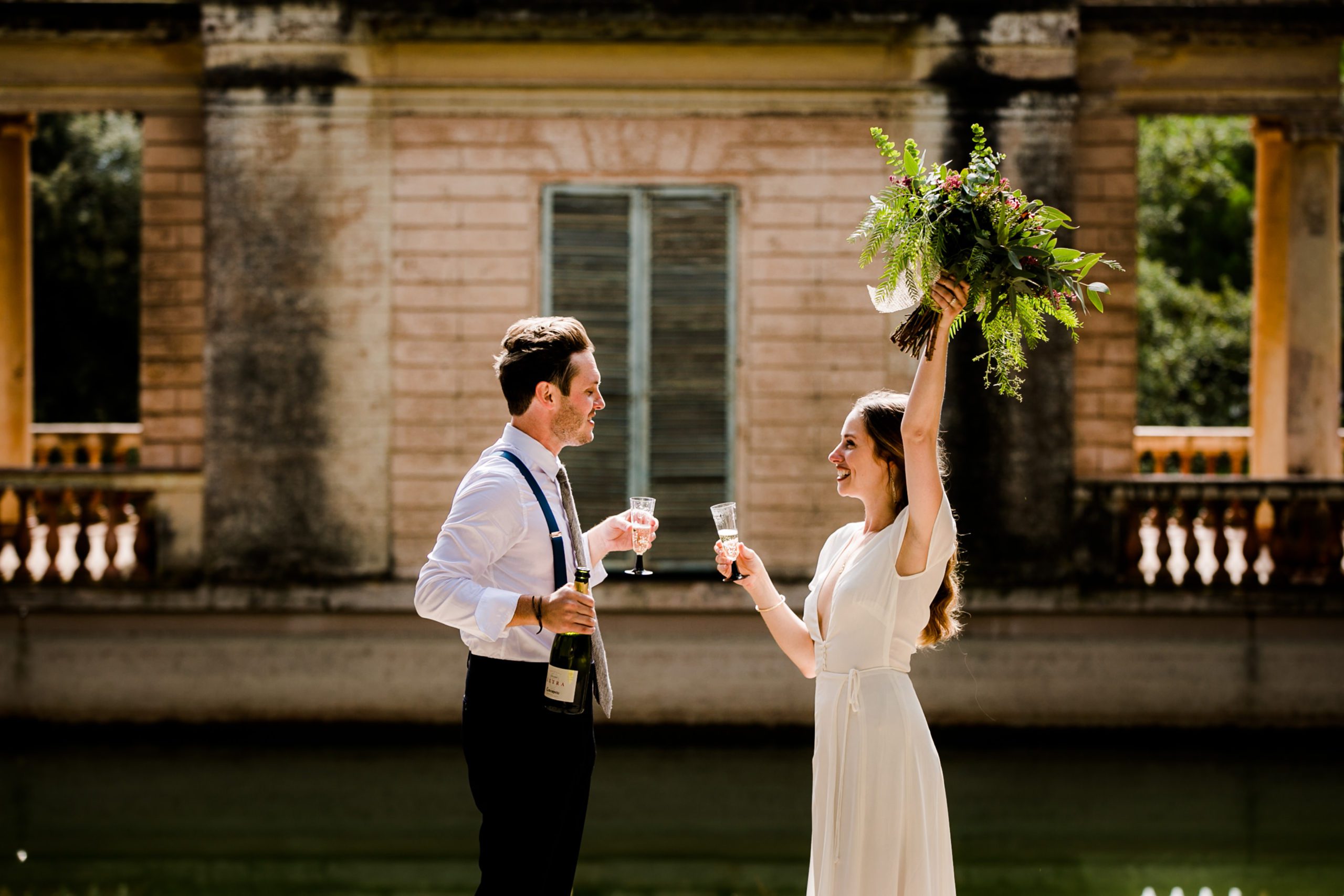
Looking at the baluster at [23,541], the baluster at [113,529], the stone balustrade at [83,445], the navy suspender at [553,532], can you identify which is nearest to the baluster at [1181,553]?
the navy suspender at [553,532]

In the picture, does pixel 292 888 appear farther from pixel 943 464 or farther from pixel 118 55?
pixel 118 55

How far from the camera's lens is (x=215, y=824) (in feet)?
22.0

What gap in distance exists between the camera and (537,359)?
11.7ft

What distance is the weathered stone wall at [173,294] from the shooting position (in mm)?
8977

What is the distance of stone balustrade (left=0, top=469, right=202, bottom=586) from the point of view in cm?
841

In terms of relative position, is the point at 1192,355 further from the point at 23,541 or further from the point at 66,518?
the point at 23,541

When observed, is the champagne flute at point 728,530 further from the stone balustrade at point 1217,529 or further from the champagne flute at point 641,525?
the stone balustrade at point 1217,529

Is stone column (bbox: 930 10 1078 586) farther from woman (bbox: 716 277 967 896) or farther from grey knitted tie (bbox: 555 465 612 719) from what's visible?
grey knitted tie (bbox: 555 465 612 719)

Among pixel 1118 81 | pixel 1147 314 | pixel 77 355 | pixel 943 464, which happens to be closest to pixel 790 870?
pixel 943 464

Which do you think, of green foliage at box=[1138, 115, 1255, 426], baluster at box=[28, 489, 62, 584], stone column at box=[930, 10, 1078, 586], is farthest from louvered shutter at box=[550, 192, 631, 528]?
green foliage at box=[1138, 115, 1255, 426]

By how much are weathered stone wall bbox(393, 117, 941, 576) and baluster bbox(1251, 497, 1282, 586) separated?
265cm

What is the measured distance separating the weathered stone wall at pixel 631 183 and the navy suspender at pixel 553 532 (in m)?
4.99

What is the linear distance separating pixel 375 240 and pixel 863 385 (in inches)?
137

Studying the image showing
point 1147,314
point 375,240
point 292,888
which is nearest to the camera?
point 292,888
